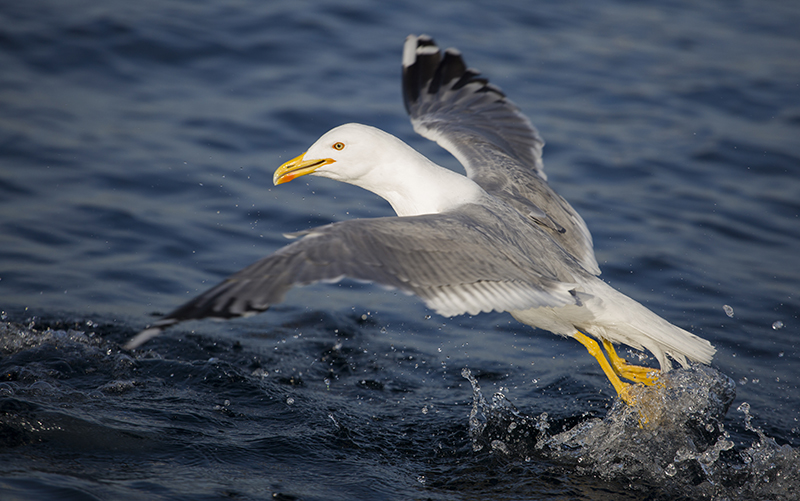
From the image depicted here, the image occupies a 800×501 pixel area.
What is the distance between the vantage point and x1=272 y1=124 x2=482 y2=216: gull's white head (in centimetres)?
473

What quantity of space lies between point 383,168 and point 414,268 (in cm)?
123

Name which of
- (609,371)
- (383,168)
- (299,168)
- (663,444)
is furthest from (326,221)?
(663,444)

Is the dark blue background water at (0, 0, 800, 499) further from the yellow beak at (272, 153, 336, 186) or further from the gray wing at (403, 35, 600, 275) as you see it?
the yellow beak at (272, 153, 336, 186)

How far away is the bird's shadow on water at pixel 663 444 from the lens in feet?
14.0

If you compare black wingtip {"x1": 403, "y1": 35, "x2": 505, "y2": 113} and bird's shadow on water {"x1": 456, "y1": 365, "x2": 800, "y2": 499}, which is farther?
black wingtip {"x1": 403, "y1": 35, "x2": 505, "y2": 113}

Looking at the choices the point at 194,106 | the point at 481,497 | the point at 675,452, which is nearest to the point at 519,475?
the point at 481,497

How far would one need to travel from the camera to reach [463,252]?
400 cm

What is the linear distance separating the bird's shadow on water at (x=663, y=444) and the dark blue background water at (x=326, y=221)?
0.03m

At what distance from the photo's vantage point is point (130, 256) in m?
6.50

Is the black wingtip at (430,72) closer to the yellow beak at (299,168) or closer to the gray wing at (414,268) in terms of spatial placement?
the yellow beak at (299,168)

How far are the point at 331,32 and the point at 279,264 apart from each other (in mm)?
8249

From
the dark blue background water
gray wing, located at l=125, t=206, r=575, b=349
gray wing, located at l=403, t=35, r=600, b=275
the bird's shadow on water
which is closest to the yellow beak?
gray wing, located at l=125, t=206, r=575, b=349

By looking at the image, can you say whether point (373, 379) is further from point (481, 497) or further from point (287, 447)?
point (481, 497)

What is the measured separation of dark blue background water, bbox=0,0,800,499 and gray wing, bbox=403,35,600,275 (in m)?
1.14
